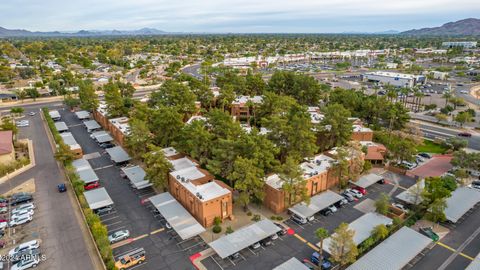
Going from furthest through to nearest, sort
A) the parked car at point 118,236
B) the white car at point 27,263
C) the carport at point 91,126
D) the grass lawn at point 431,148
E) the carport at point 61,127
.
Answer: the carport at point 91,126
the carport at point 61,127
the grass lawn at point 431,148
the parked car at point 118,236
the white car at point 27,263

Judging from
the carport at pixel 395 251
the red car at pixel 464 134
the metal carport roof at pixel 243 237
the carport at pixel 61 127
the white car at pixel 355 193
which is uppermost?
the carport at pixel 61 127

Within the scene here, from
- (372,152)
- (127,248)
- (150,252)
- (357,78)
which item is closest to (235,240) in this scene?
(150,252)

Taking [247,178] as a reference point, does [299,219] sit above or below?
below

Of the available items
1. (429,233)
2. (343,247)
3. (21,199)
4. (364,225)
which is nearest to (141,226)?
(21,199)

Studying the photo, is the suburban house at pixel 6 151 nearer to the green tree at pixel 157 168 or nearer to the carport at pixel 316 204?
the green tree at pixel 157 168

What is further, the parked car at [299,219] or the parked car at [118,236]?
the parked car at [299,219]

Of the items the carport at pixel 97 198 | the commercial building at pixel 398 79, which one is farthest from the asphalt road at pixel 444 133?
the carport at pixel 97 198

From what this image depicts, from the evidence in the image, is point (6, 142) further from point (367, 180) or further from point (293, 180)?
point (367, 180)

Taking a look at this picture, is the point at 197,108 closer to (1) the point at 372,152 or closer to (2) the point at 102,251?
(1) the point at 372,152
